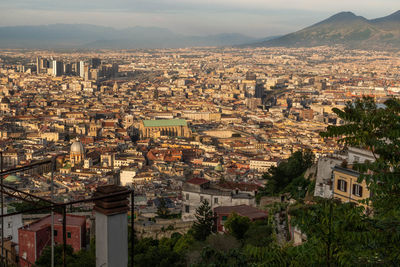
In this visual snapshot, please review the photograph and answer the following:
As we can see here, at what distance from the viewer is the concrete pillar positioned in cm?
242

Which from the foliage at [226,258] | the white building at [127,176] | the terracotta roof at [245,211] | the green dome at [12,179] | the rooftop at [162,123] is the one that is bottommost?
the white building at [127,176]

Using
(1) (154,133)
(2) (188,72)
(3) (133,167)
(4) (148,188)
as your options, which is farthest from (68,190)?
(2) (188,72)

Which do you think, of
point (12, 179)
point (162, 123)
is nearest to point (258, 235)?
point (12, 179)

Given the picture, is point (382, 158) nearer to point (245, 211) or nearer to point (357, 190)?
point (357, 190)

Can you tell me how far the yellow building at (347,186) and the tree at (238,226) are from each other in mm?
2575

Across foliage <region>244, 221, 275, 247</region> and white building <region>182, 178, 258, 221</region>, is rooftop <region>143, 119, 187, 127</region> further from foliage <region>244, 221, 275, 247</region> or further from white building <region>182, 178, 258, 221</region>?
foliage <region>244, 221, 275, 247</region>

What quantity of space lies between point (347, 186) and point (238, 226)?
114 inches

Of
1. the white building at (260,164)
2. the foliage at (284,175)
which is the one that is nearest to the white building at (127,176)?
the white building at (260,164)

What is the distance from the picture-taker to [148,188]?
70.6 ft

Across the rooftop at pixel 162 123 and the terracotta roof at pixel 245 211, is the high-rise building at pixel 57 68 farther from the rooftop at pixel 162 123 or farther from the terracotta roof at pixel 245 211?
the terracotta roof at pixel 245 211

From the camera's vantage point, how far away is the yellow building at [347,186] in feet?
22.3

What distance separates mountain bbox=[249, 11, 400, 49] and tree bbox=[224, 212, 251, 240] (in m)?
113

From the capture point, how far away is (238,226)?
946 cm

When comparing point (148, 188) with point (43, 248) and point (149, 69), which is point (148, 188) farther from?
point (149, 69)
